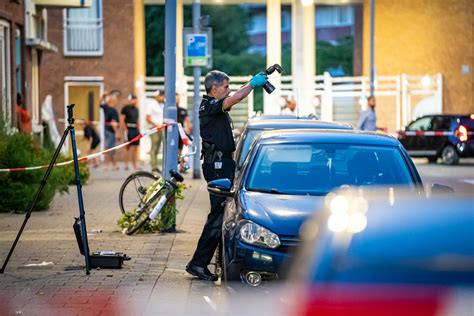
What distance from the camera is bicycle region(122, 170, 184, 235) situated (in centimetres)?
1327

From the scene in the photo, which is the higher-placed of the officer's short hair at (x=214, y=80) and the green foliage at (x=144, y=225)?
the officer's short hair at (x=214, y=80)

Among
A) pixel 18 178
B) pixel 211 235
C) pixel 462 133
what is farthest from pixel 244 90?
pixel 462 133

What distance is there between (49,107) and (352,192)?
25.5 m

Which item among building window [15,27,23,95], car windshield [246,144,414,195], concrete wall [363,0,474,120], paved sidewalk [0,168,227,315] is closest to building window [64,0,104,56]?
concrete wall [363,0,474,120]

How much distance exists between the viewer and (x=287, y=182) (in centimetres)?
1000

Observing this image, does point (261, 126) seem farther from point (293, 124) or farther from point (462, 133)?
point (462, 133)

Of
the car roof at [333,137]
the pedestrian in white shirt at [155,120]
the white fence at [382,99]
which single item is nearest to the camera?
the car roof at [333,137]

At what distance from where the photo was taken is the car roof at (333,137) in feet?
34.1

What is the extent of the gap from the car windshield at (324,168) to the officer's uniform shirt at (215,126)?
68 cm

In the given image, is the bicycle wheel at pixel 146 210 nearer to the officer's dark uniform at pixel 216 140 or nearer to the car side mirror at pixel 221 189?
the officer's dark uniform at pixel 216 140

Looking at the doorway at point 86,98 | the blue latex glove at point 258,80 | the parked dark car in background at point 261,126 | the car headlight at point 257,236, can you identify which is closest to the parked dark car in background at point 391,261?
the car headlight at point 257,236

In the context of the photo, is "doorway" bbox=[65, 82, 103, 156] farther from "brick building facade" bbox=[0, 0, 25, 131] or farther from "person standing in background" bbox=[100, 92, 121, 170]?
"brick building facade" bbox=[0, 0, 25, 131]

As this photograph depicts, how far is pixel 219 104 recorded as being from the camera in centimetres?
1102

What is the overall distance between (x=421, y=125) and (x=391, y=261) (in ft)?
108
